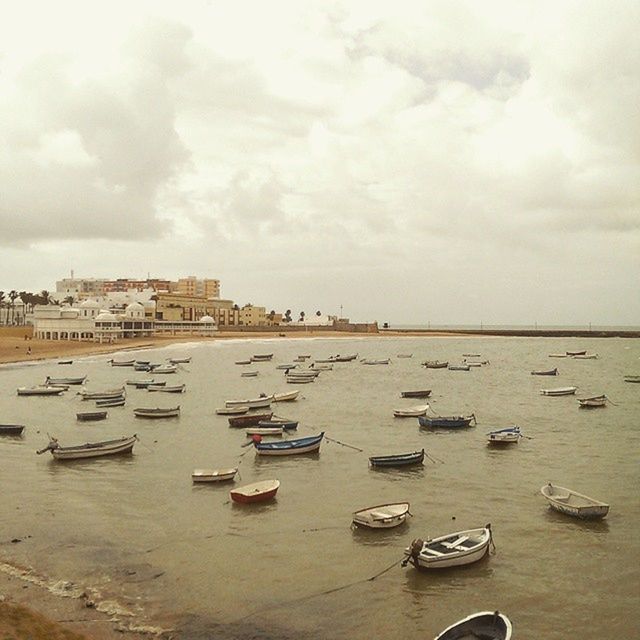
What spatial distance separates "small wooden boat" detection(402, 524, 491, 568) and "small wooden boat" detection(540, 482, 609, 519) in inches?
214

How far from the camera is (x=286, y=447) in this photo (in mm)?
37031

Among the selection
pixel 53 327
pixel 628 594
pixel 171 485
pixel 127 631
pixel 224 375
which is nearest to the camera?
pixel 127 631

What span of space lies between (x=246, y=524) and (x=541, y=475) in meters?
16.5

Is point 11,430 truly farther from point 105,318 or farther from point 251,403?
point 105,318

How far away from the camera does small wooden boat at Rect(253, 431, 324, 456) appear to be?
36906 mm

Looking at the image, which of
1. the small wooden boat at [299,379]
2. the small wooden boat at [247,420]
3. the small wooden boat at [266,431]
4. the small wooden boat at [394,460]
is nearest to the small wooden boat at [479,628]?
the small wooden boat at [394,460]

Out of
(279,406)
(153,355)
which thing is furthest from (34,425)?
(153,355)

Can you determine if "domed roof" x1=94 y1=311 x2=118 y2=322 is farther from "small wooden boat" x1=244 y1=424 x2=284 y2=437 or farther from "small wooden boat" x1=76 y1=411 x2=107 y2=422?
"small wooden boat" x1=244 y1=424 x2=284 y2=437

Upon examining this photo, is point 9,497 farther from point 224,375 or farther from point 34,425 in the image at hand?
point 224,375

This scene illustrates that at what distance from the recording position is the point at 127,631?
54.0ft

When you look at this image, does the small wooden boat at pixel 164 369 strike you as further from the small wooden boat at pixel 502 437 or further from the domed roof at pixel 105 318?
the domed roof at pixel 105 318

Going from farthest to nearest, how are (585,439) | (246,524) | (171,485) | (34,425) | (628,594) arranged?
(34,425) → (585,439) → (171,485) → (246,524) → (628,594)

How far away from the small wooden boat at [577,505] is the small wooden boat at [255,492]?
1198 centimetres

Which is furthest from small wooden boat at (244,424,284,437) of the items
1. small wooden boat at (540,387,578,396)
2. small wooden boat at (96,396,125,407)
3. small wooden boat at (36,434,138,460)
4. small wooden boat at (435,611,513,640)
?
small wooden boat at (540,387,578,396)
